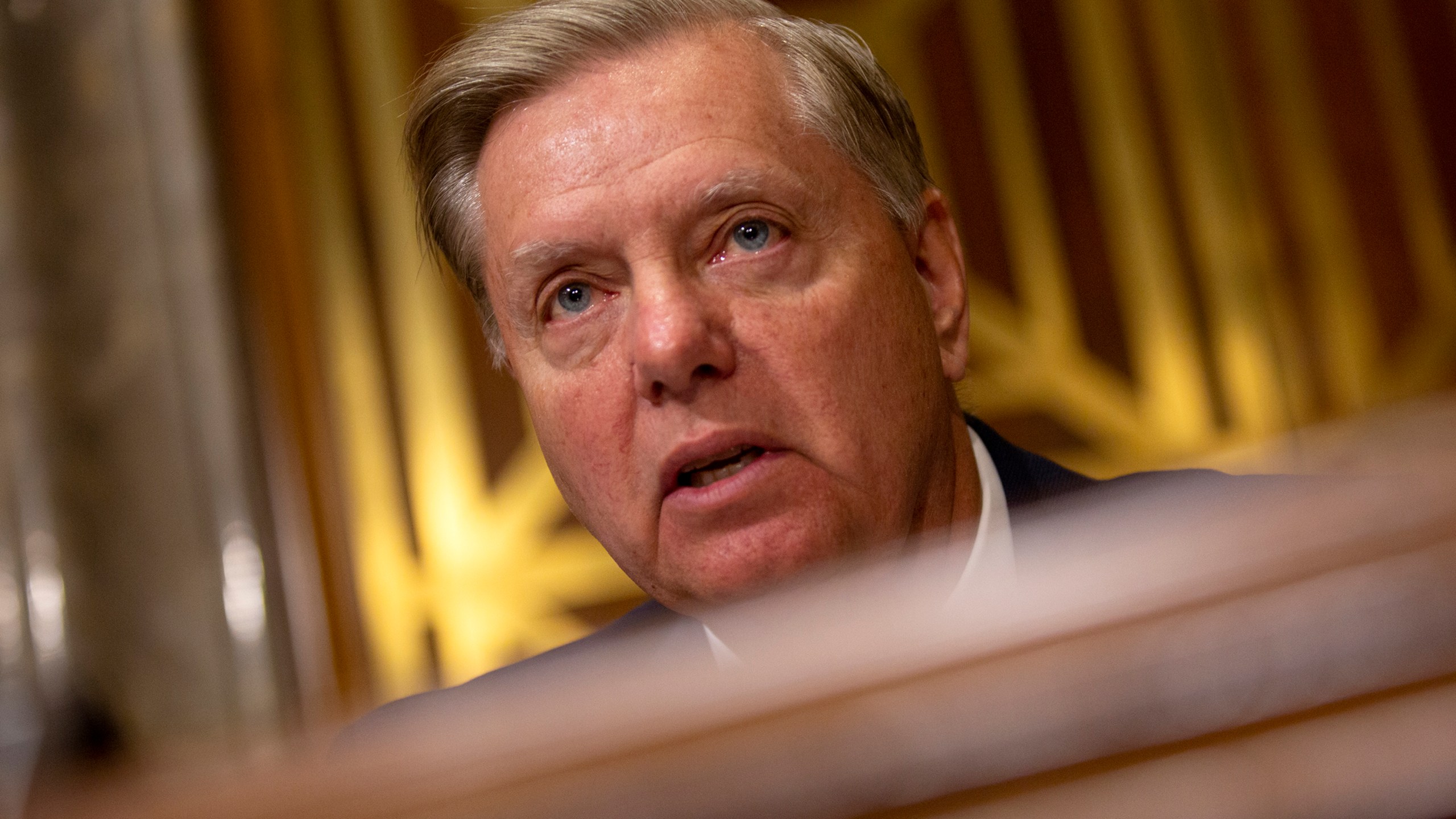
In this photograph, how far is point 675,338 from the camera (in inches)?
40.8

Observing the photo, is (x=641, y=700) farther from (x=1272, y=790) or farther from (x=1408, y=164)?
(x=1408, y=164)

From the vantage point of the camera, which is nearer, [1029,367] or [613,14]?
[613,14]

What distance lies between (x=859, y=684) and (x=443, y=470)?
3116 mm

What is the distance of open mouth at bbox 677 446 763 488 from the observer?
1.07 meters

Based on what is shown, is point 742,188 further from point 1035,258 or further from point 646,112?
point 1035,258

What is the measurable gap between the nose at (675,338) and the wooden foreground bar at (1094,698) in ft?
2.45

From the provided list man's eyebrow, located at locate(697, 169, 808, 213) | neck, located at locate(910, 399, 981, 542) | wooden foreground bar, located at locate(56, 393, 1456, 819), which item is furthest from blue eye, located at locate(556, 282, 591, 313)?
wooden foreground bar, located at locate(56, 393, 1456, 819)

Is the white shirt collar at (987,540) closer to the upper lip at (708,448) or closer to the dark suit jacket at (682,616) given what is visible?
the dark suit jacket at (682,616)

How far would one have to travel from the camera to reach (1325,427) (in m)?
3.27

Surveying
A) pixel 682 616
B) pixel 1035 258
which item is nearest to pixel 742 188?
pixel 682 616

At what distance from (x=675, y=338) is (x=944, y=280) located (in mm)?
424

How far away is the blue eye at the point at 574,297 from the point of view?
1.18m

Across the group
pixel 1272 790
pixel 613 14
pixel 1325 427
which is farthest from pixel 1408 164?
pixel 1272 790

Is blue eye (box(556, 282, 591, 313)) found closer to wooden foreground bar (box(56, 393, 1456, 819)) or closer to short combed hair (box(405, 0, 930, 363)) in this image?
short combed hair (box(405, 0, 930, 363))
